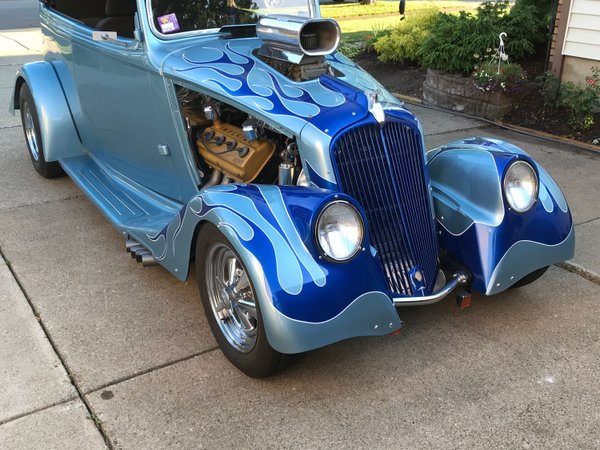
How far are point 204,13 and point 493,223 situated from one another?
Answer: 7.26 ft

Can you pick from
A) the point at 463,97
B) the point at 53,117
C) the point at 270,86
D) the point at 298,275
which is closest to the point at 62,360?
the point at 298,275

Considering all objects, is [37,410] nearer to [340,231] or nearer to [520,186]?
[340,231]

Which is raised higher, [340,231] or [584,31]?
[340,231]

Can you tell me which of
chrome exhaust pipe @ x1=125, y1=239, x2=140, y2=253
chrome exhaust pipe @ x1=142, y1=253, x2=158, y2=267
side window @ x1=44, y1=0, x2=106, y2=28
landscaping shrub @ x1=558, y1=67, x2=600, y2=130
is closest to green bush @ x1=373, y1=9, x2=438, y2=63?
landscaping shrub @ x1=558, y1=67, x2=600, y2=130

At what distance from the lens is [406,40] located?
8.67 meters

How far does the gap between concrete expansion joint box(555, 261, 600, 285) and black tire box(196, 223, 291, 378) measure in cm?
215

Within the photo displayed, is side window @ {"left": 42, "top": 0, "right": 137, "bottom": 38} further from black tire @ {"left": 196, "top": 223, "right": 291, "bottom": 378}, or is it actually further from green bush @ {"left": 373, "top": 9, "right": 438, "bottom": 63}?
green bush @ {"left": 373, "top": 9, "right": 438, "bottom": 63}

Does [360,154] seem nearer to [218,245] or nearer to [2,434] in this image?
[218,245]

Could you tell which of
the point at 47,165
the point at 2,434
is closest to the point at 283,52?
the point at 2,434

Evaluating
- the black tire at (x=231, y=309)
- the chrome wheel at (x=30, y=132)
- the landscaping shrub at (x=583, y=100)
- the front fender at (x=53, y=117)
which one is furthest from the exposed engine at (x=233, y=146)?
the landscaping shrub at (x=583, y=100)

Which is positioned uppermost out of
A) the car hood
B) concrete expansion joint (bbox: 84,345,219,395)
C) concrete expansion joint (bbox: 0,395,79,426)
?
the car hood

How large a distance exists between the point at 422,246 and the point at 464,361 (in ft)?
2.00

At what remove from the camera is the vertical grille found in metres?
3.04

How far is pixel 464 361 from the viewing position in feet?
10.3
